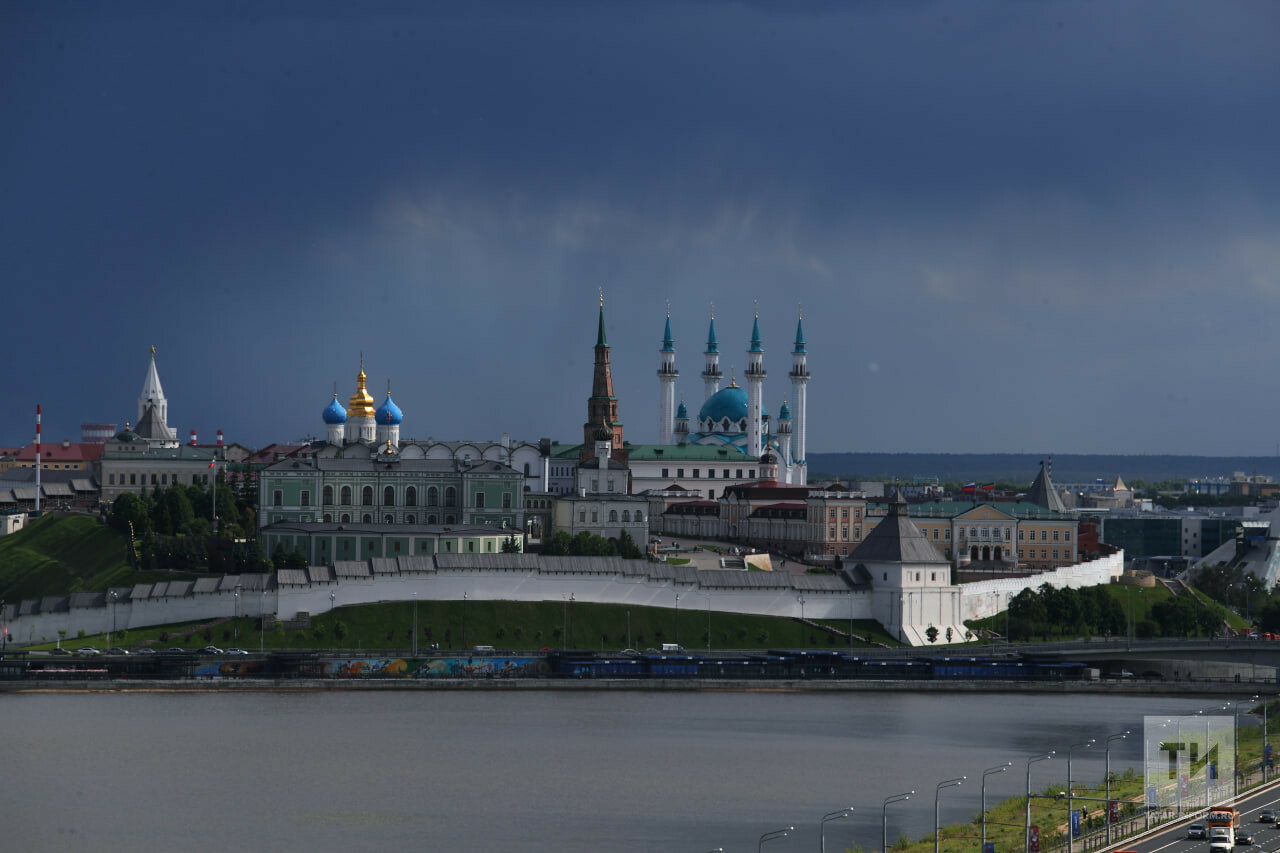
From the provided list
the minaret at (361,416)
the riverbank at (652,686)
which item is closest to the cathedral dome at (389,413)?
the minaret at (361,416)

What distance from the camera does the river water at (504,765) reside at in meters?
40.5

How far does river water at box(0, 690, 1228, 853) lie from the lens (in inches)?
1594

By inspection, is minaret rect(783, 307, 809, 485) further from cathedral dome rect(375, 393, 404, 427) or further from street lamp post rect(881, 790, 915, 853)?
street lamp post rect(881, 790, 915, 853)

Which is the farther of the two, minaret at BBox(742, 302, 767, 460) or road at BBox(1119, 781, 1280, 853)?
minaret at BBox(742, 302, 767, 460)

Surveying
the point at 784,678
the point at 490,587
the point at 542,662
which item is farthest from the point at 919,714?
the point at 490,587

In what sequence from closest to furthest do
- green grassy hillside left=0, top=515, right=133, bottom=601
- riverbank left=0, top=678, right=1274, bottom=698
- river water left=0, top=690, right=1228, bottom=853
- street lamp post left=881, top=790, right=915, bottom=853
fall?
1. street lamp post left=881, top=790, right=915, bottom=853
2. river water left=0, top=690, right=1228, bottom=853
3. riverbank left=0, top=678, right=1274, bottom=698
4. green grassy hillside left=0, top=515, right=133, bottom=601

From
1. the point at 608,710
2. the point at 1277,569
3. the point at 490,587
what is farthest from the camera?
the point at 1277,569

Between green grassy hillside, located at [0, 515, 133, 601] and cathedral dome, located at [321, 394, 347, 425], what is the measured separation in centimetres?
1487

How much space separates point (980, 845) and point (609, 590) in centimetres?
3783

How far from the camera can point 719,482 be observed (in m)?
116

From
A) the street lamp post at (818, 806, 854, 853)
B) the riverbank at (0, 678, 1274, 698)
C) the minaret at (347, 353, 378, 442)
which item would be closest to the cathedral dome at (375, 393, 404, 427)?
the minaret at (347, 353, 378, 442)

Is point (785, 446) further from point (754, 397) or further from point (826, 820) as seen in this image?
point (826, 820)

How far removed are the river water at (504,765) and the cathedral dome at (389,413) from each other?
48.0 metres

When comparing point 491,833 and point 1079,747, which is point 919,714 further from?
point 491,833
